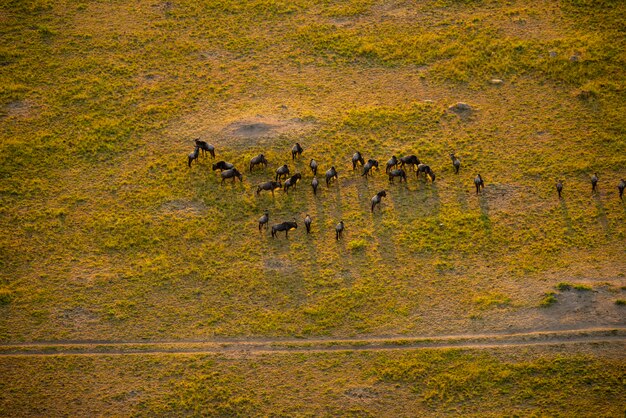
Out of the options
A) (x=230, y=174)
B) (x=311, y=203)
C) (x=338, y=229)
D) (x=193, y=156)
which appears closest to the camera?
(x=338, y=229)

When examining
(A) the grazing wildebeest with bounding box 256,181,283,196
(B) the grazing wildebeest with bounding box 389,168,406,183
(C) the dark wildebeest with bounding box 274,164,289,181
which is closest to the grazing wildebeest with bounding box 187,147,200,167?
(A) the grazing wildebeest with bounding box 256,181,283,196

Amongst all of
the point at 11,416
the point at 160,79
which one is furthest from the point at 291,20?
the point at 11,416

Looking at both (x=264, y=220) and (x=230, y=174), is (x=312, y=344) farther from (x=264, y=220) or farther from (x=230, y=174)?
(x=230, y=174)

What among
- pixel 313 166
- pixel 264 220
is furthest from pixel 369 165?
pixel 264 220

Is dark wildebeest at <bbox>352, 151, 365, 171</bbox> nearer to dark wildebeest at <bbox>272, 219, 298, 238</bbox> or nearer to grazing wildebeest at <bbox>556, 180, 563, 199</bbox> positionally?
dark wildebeest at <bbox>272, 219, 298, 238</bbox>

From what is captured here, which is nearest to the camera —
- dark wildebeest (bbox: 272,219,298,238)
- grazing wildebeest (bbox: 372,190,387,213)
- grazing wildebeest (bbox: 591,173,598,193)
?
dark wildebeest (bbox: 272,219,298,238)

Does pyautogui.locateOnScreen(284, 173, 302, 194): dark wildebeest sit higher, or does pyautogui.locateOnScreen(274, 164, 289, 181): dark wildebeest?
pyautogui.locateOnScreen(274, 164, 289, 181): dark wildebeest

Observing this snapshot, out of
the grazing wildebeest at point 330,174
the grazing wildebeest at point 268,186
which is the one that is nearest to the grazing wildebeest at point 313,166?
the grazing wildebeest at point 330,174
